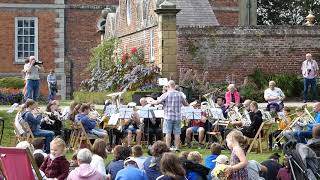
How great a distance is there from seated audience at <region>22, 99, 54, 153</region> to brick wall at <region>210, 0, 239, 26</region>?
85.5 feet

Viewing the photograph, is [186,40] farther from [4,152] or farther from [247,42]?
[4,152]

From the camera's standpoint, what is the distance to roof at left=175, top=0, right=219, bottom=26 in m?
32.1

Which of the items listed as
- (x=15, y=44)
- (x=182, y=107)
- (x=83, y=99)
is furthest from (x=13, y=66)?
(x=182, y=107)

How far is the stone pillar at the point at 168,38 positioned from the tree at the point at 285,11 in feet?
80.3

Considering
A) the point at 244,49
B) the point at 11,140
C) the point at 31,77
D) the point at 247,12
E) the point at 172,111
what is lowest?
the point at 11,140

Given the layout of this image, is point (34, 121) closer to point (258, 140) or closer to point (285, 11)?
point (258, 140)

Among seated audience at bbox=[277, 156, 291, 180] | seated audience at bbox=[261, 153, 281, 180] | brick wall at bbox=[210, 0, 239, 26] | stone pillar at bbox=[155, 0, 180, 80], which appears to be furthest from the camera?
brick wall at bbox=[210, 0, 239, 26]

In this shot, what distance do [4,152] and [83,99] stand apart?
21652 mm

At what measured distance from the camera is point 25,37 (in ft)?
145

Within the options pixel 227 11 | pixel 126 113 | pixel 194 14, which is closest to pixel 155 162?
pixel 126 113

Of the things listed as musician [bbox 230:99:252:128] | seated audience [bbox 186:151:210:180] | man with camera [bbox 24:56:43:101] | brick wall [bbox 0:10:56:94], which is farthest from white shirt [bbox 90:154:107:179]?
brick wall [bbox 0:10:56:94]

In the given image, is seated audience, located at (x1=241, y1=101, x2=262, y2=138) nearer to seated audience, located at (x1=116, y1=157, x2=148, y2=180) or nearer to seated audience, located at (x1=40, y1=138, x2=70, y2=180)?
seated audience, located at (x1=40, y1=138, x2=70, y2=180)

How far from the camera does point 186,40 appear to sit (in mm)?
30547

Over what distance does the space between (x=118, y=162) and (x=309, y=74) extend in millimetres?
15977
